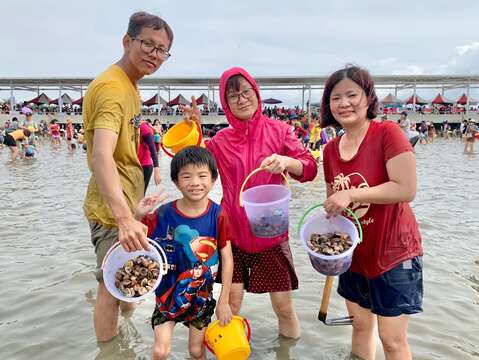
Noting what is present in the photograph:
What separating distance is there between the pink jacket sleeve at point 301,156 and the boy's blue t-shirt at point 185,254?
65cm

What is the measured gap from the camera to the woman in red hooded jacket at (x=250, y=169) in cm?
278

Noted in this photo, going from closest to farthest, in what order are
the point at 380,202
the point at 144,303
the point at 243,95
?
the point at 380,202
the point at 243,95
the point at 144,303

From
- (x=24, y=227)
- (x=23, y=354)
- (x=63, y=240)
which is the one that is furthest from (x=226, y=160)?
(x=24, y=227)

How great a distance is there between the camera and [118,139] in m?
2.67

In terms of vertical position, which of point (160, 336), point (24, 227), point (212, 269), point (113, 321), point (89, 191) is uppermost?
point (89, 191)

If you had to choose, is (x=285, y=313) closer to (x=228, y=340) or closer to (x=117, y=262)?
(x=228, y=340)

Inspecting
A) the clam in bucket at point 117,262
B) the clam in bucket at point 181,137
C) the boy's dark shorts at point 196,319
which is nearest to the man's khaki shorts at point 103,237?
the clam in bucket at point 117,262

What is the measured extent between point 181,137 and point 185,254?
1.08m

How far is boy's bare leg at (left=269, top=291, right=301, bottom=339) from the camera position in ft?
9.58

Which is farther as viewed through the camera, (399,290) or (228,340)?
(228,340)

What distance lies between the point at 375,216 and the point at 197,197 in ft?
3.28

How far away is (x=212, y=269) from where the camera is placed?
8.69 ft

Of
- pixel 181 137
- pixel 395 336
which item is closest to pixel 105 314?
pixel 181 137

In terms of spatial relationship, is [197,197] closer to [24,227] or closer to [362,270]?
[362,270]
